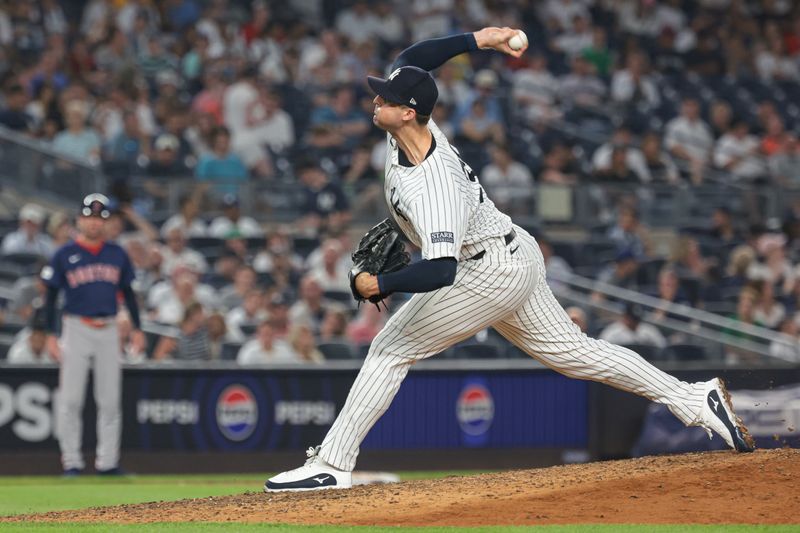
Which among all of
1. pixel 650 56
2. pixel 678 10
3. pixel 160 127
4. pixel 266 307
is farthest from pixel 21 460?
pixel 678 10

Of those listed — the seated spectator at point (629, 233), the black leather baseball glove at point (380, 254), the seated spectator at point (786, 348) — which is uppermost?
the seated spectator at point (629, 233)

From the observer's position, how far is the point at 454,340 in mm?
7141

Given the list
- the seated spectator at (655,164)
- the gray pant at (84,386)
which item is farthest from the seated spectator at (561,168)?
the gray pant at (84,386)

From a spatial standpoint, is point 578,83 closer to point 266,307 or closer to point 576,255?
point 576,255

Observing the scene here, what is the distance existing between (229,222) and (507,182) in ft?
10.4

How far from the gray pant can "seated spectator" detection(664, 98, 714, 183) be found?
9.78 metres

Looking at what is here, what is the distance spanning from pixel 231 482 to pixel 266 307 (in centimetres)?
259

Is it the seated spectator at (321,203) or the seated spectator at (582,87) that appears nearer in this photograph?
the seated spectator at (321,203)

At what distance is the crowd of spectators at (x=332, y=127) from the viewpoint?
47.7 feet

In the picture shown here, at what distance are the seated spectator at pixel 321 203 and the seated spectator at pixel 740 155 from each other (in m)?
5.90

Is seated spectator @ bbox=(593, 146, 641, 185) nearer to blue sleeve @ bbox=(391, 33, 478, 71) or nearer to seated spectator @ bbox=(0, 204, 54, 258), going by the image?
seated spectator @ bbox=(0, 204, 54, 258)

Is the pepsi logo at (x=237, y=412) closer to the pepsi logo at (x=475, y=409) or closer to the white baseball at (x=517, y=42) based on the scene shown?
the pepsi logo at (x=475, y=409)

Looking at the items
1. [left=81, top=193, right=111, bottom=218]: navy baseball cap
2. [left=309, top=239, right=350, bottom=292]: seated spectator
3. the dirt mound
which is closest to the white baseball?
the dirt mound

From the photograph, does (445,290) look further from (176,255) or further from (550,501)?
(176,255)
